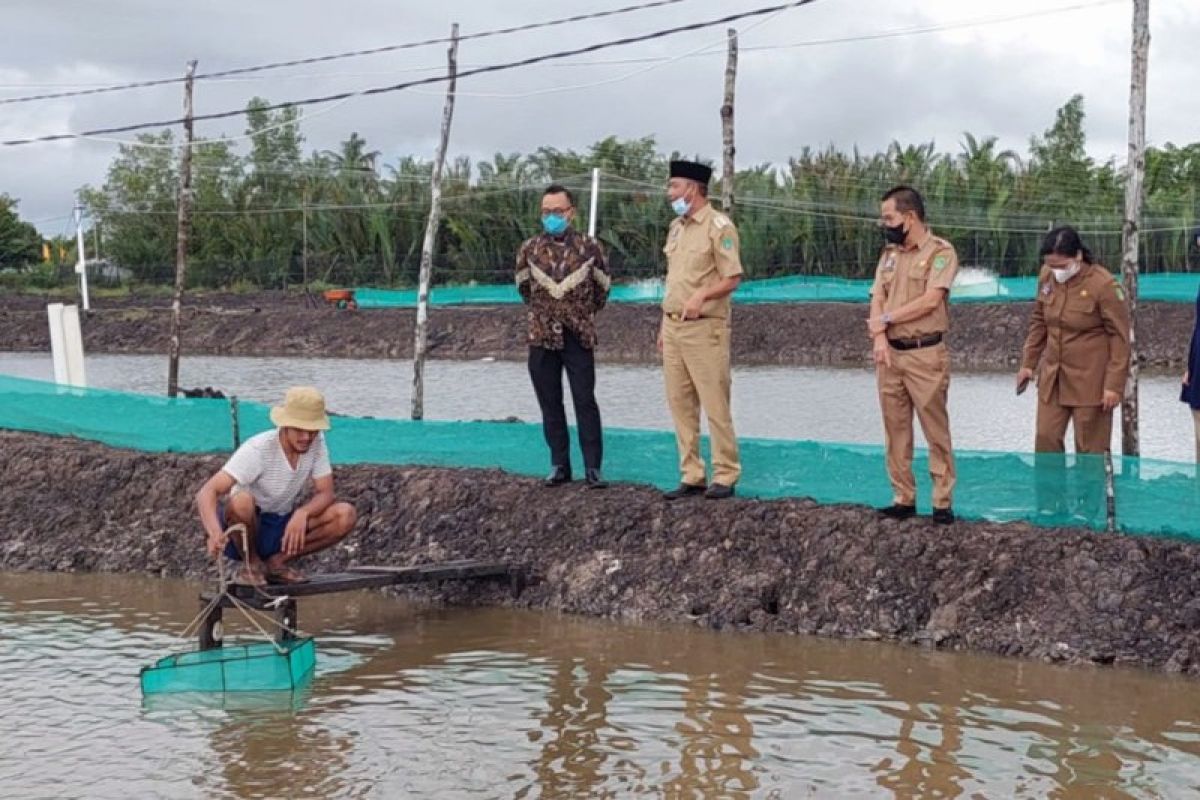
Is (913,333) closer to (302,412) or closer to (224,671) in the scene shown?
(302,412)

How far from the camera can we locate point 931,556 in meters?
8.06

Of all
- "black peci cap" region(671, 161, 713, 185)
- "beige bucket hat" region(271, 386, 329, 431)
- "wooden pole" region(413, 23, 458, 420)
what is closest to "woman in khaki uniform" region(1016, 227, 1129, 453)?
"black peci cap" region(671, 161, 713, 185)

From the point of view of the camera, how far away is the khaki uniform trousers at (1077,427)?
8344 mm

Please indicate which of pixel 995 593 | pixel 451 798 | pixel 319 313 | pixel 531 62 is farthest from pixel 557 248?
pixel 319 313

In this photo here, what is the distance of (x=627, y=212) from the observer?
41.6 metres

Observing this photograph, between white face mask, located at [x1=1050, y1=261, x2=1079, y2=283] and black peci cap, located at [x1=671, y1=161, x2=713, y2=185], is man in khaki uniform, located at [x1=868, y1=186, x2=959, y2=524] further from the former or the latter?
black peci cap, located at [x1=671, y1=161, x2=713, y2=185]

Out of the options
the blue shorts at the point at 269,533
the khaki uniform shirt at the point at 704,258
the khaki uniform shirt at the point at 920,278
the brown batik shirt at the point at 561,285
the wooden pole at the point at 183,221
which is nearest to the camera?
the blue shorts at the point at 269,533

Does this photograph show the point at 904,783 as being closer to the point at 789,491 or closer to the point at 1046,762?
the point at 1046,762

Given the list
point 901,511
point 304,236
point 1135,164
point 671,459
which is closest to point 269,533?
point 671,459

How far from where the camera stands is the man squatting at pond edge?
7.41 m

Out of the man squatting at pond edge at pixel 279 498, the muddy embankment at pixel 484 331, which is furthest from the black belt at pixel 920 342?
the muddy embankment at pixel 484 331

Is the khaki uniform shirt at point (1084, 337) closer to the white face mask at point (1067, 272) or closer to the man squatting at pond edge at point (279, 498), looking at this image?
the white face mask at point (1067, 272)

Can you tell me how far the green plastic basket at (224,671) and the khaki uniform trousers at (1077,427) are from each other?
432cm

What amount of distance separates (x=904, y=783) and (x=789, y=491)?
3391 mm
